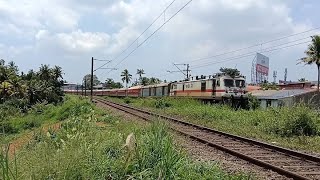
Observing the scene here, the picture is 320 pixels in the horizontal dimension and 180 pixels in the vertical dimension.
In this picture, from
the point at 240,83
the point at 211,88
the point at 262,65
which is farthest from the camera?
the point at 262,65

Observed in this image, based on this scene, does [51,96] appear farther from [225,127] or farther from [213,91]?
[225,127]

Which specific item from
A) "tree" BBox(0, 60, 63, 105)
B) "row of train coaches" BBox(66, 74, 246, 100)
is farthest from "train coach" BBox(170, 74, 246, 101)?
"tree" BBox(0, 60, 63, 105)

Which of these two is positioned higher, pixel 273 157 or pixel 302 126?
pixel 302 126

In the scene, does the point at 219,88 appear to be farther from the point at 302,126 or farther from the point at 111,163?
the point at 111,163

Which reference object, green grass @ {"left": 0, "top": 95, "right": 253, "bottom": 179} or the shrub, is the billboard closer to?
the shrub

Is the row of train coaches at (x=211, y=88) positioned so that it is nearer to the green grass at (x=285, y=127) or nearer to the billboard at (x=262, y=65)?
the green grass at (x=285, y=127)

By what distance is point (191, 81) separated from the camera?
134ft

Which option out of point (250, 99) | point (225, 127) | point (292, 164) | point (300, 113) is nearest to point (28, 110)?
point (250, 99)

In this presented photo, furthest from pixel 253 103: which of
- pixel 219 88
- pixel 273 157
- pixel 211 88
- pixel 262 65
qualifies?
pixel 262 65

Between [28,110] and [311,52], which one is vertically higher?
[311,52]

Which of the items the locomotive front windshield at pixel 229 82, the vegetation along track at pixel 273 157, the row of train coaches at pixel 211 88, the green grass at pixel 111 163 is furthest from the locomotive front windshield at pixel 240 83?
the green grass at pixel 111 163

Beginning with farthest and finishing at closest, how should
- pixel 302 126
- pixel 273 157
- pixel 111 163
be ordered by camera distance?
1. pixel 302 126
2. pixel 273 157
3. pixel 111 163

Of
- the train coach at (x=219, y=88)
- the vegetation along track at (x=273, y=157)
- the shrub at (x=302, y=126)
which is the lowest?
the vegetation along track at (x=273, y=157)

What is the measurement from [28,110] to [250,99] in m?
35.0
